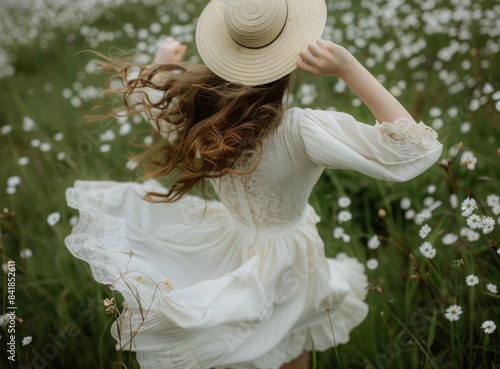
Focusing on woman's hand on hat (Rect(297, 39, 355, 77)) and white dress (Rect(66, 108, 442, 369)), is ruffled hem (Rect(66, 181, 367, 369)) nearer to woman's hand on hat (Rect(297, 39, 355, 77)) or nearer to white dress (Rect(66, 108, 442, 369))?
white dress (Rect(66, 108, 442, 369))

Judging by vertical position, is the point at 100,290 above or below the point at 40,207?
above

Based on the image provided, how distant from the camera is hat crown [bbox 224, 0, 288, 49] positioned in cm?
144

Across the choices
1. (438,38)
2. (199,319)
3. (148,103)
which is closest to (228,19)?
(148,103)

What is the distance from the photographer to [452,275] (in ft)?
6.93

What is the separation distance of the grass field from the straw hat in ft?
1.92

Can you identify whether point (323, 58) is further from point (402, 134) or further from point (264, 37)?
point (402, 134)

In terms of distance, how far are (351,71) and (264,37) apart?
0.26 metres

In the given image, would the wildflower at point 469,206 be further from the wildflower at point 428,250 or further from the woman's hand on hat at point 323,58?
the woman's hand on hat at point 323,58

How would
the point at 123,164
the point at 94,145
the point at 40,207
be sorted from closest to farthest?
1. the point at 40,207
2. the point at 123,164
3. the point at 94,145

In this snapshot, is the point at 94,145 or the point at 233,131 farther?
the point at 94,145

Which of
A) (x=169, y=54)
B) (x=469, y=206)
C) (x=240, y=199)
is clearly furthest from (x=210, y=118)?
(x=469, y=206)

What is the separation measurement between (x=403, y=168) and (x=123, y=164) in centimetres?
205

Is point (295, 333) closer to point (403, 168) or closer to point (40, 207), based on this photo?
point (403, 168)

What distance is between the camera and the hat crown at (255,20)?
1438 millimetres
